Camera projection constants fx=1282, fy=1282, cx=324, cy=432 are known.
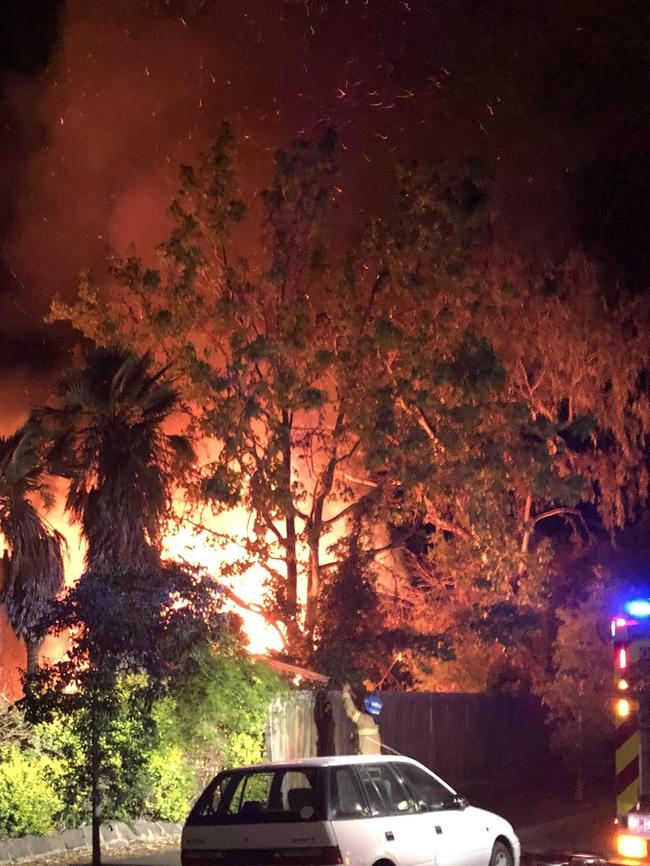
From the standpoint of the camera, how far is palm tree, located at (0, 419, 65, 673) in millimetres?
18234

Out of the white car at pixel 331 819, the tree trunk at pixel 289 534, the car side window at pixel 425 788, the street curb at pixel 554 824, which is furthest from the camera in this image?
the tree trunk at pixel 289 534

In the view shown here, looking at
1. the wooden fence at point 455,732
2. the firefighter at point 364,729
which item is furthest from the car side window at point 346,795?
the wooden fence at point 455,732

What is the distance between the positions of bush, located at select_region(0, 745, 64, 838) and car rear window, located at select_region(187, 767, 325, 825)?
12.4ft

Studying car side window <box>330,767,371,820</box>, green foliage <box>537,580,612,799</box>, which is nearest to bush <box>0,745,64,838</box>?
car side window <box>330,767,371,820</box>

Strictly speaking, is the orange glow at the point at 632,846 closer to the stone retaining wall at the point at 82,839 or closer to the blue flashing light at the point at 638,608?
the blue flashing light at the point at 638,608

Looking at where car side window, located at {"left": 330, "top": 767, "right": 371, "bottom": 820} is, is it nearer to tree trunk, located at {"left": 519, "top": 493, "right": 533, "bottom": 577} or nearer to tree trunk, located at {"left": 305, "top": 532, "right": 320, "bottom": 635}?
tree trunk, located at {"left": 305, "top": 532, "right": 320, "bottom": 635}

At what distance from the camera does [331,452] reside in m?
24.0

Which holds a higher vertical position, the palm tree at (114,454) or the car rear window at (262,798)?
the palm tree at (114,454)

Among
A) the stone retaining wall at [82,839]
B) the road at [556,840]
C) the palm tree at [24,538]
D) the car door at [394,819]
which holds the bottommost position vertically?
the road at [556,840]

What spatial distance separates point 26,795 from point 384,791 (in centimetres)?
508

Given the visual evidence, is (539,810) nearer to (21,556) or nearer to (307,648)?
(307,648)

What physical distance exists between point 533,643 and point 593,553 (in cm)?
256

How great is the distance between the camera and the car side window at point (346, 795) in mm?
9750

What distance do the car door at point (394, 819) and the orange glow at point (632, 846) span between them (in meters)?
1.65
